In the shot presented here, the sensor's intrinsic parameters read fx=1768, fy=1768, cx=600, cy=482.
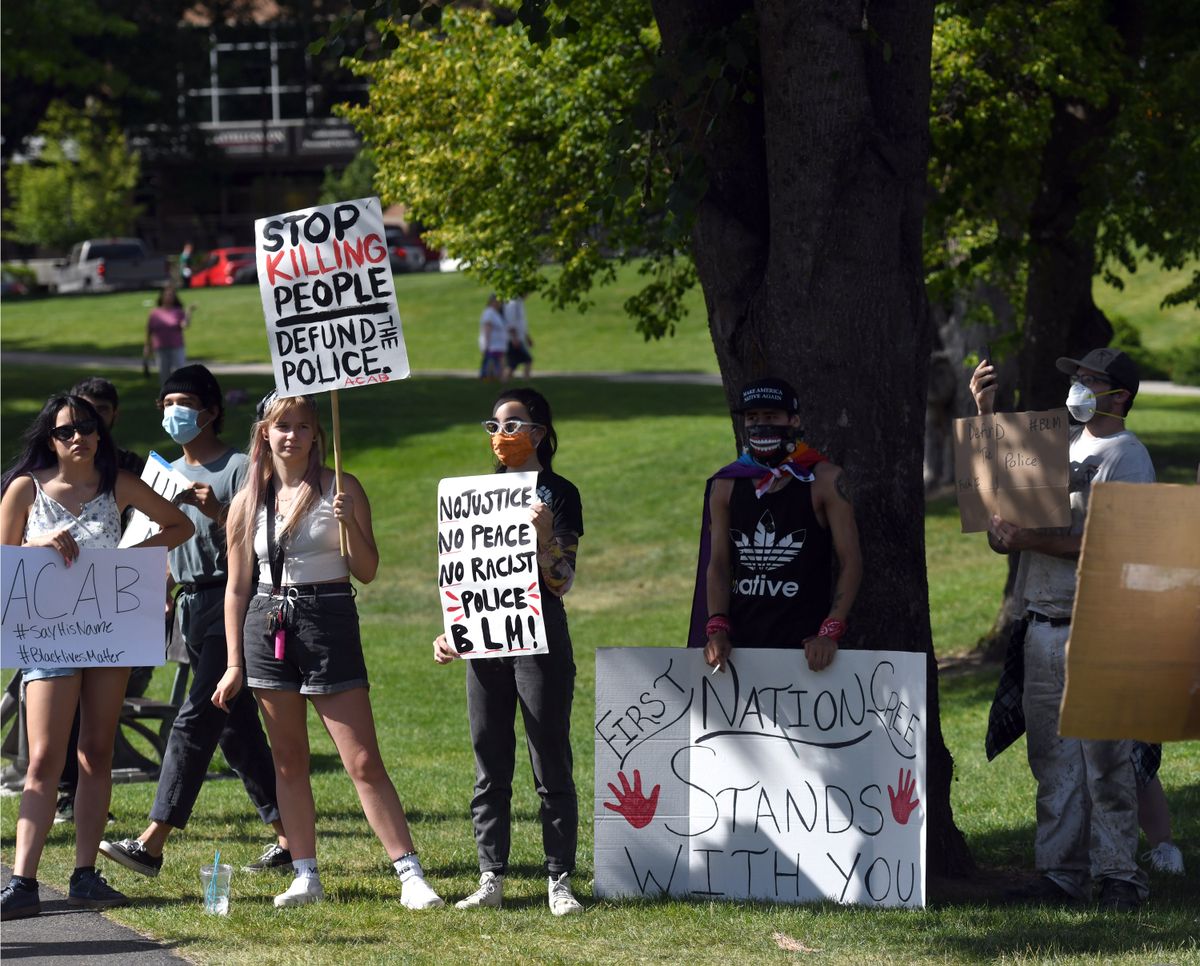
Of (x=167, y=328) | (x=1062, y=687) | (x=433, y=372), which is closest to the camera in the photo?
(x=1062, y=687)

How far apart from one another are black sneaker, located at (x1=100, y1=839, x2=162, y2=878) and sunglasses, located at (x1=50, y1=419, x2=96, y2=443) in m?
1.68

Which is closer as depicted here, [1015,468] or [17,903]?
[1015,468]

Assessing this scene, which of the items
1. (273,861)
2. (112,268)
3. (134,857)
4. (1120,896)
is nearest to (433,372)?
(112,268)

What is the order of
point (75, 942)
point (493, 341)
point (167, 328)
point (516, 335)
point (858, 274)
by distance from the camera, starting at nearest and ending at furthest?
point (75, 942), point (858, 274), point (167, 328), point (493, 341), point (516, 335)

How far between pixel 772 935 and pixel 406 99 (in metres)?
10.3

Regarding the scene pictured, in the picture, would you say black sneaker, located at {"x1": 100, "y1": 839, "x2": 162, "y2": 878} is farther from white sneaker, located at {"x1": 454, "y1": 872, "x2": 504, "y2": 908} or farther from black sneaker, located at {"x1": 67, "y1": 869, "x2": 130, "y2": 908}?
white sneaker, located at {"x1": 454, "y1": 872, "x2": 504, "y2": 908}

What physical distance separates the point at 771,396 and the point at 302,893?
2569 millimetres

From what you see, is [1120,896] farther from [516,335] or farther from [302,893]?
[516,335]

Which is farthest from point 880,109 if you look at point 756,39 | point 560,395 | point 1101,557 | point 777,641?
point 560,395

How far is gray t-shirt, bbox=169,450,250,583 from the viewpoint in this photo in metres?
7.46

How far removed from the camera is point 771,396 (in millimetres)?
6391

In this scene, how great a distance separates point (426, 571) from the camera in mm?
18625

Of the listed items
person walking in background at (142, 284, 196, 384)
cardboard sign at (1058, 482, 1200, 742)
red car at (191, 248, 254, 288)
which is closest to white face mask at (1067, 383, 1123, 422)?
cardboard sign at (1058, 482, 1200, 742)

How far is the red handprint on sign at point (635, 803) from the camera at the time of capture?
6.74m
